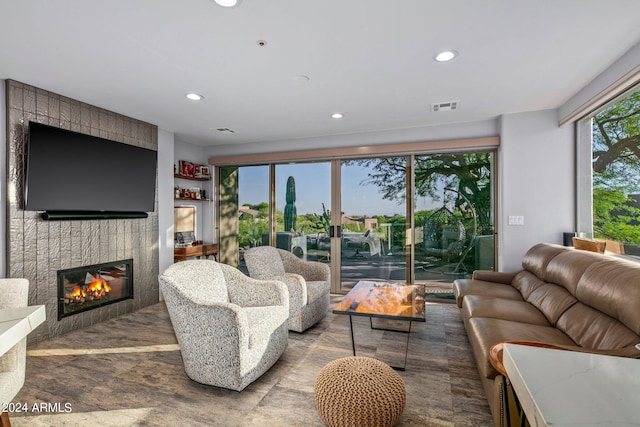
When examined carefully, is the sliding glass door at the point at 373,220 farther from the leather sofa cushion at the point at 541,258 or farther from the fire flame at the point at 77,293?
the fire flame at the point at 77,293

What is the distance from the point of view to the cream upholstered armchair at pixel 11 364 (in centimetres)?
146

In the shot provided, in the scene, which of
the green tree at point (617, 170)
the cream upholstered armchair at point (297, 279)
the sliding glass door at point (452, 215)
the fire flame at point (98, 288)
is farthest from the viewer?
the sliding glass door at point (452, 215)

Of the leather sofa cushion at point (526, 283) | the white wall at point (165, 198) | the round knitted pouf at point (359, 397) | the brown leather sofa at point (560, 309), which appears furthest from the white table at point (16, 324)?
the leather sofa cushion at point (526, 283)

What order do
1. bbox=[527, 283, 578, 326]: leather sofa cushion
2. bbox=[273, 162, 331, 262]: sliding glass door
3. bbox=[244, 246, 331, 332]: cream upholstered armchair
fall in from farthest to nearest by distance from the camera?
bbox=[273, 162, 331, 262]: sliding glass door
bbox=[244, 246, 331, 332]: cream upholstered armchair
bbox=[527, 283, 578, 326]: leather sofa cushion

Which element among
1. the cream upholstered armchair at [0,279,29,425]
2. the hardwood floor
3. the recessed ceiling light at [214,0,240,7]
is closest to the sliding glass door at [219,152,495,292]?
the hardwood floor

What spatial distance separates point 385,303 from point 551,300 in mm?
1271

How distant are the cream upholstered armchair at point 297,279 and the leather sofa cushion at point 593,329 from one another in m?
2.07

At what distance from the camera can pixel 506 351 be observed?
92cm

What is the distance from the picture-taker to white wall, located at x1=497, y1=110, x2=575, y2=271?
370cm

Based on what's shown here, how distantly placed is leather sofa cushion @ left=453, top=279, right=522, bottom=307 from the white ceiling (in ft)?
6.38

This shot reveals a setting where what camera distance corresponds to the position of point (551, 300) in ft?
8.21

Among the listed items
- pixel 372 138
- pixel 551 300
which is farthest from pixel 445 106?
pixel 551 300

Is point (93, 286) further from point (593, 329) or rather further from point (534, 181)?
point (534, 181)

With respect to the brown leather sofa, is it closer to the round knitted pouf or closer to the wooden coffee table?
the wooden coffee table
